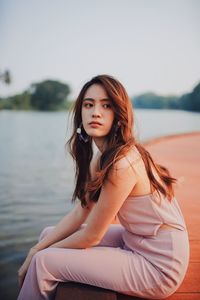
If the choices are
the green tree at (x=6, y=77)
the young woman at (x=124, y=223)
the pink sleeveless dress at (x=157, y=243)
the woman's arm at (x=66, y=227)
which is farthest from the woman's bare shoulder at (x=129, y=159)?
the green tree at (x=6, y=77)

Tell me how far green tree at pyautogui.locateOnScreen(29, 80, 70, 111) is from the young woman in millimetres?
55660

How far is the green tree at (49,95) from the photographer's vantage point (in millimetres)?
56597

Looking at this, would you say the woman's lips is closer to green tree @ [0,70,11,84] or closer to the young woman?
the young woman

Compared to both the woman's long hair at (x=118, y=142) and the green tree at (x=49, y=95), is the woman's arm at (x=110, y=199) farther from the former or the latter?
the green tree at (x=49, y=95)

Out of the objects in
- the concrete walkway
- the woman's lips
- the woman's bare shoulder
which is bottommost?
the concrete walkway

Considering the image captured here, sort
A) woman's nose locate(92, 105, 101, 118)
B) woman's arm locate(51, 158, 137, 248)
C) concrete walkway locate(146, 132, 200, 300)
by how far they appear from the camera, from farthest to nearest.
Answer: concrete walkway locate(146, 132, 200, 300) < woman's nose locate(92, 105, 101, 118) < woman's arm locate(51, 158, 137, 248)

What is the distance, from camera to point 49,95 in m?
57.0

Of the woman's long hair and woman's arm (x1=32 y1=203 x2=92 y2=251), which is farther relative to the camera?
woman's arm (x1=32 y1=203 x2=92 y2=251)

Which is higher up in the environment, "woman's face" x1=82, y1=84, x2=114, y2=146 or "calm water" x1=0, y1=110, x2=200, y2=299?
"woman's face" x1=82, y1=84, x2=114, y2=146

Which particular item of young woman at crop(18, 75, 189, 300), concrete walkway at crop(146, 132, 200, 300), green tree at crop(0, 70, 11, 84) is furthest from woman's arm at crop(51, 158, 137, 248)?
green tree at crop(0, 70, 11, 84)

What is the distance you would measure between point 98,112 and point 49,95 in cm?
5649

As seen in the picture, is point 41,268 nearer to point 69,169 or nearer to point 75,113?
point 75,113

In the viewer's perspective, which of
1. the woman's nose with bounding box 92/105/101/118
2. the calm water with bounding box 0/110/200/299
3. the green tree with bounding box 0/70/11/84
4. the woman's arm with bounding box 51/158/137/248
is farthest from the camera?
the green tree with bounding box 0/70/11/84

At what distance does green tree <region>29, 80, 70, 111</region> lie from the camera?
186ft
